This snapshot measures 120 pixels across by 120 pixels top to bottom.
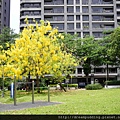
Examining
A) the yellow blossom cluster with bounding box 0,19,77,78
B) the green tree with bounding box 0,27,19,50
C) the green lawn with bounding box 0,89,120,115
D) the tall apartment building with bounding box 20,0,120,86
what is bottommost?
the green lawn with bounding box 0,89,120,115

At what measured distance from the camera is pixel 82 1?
200 feet

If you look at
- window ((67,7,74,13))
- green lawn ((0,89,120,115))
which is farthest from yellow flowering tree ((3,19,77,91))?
window ((67,7,74,13))

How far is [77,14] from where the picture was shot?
60000 millimetres

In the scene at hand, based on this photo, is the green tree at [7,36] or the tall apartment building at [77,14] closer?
the green tree at [7,36]

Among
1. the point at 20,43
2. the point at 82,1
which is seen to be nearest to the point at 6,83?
the point at 20,43

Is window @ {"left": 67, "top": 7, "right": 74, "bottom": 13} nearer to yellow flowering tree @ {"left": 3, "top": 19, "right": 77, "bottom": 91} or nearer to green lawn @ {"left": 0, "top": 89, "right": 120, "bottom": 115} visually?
yellow flowering tree @ {"left": 3, "top": 19, "right": 77, "bottom": 91}

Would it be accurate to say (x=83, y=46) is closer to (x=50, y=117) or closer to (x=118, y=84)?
(x=118, y=84)

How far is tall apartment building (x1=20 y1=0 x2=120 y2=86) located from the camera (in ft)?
194

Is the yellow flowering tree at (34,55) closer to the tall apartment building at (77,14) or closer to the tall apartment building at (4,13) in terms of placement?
the tall apartment building at (77,14)

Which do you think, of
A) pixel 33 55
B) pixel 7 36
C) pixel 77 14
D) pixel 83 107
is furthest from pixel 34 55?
pixel 77 14

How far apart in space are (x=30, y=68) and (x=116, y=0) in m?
44.7

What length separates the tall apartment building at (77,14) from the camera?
194 ft

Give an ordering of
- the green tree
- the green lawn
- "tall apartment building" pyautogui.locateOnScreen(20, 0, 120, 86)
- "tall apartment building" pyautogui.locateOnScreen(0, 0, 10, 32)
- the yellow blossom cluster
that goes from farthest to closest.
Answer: "tall apartment building" pyautogui.locateOnScreen(0, 0, 10, 32), "tall apartment building" pyautogui.locateOnScreen(20, 0, 120, 86), the green tree, the yellow blossom cluster, the green lawn

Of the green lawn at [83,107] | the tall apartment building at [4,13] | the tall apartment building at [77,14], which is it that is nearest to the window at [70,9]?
the tall apartment building at [77,14]
